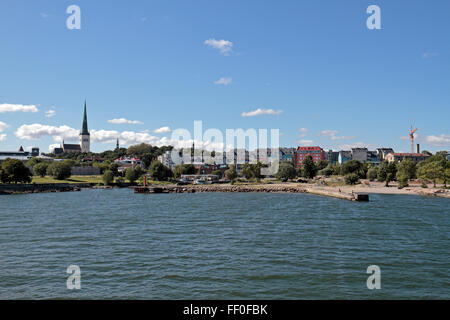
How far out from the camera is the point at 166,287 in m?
15.8

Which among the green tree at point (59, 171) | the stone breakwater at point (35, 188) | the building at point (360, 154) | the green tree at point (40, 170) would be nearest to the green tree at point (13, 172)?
the stone breakwater at point (35, 188)

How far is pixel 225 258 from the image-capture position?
67.2 ft

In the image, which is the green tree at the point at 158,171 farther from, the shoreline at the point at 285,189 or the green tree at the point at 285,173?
the green tree at the point at 285,173

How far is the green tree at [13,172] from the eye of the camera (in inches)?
Answer: 3351

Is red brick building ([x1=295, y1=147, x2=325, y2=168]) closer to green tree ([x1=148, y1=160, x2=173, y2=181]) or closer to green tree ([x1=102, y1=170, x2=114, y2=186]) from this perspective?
green tree ([x1=148, y1=160, x2=173, y2=181])

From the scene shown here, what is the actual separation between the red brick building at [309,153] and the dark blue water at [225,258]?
159 metres

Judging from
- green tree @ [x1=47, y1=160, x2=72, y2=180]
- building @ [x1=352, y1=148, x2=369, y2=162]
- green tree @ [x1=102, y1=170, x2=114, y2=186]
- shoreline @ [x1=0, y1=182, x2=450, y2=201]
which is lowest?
shoreline @ [x1=0, y1=182, x2=450, y2=201]

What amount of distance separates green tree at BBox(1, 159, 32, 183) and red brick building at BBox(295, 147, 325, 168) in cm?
13644

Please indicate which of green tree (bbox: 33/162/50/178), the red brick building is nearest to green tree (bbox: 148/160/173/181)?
green tree (bbox: 33/162/50/178)

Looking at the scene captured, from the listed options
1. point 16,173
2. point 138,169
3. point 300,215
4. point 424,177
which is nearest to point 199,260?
point 300,215

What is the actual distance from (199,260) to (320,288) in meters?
7.12

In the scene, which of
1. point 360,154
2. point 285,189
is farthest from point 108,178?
point 360,154

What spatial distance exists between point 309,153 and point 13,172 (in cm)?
14380

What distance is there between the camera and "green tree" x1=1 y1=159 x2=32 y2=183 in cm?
8512
